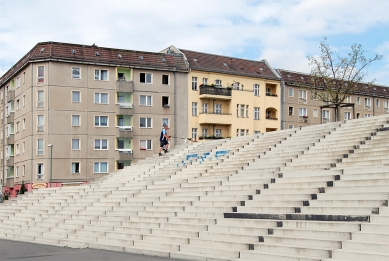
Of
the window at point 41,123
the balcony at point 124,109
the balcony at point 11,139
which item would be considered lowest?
the balcony at point 11,139

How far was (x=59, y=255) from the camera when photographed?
1731cm

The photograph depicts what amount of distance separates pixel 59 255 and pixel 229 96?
1777 inches

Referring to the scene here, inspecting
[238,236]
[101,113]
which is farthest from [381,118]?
[101,113]

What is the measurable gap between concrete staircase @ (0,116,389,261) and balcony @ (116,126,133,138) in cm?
2269

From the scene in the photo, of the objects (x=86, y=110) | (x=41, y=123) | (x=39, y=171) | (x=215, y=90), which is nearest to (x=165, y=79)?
(x=215, y=90)

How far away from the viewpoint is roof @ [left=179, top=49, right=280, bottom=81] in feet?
201

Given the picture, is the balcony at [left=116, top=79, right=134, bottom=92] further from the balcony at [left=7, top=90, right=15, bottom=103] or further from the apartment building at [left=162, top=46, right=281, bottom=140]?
the balcony at [left=7, top=90, right=15, bottom=103]

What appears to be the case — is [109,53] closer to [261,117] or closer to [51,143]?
[51,143]

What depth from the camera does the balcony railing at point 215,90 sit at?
5981cm

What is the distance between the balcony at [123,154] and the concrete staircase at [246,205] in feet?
73.3

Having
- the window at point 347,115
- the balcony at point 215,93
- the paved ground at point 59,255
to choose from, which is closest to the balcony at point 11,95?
the balcony at point 215,93

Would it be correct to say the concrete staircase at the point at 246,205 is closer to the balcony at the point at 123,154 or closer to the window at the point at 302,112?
the balcony at the point at 123,154

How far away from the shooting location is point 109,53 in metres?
56.9

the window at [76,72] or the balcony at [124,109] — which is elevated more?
the window at [76,72]
